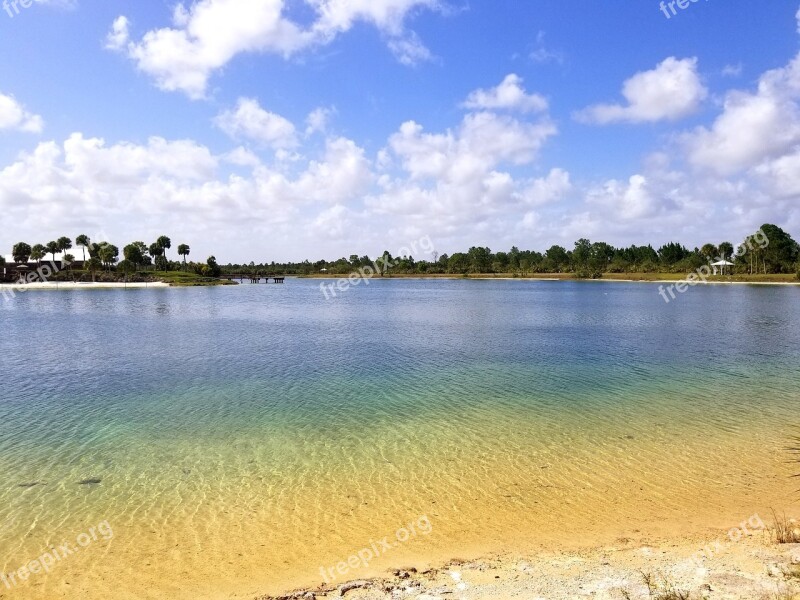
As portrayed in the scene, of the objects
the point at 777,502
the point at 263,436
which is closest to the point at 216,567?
the point at 263,436

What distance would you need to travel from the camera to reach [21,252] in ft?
560

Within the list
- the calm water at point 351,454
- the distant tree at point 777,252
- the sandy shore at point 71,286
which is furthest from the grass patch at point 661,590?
the distant tree at point 777,252

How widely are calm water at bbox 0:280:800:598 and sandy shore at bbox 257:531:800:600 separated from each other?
843 millimetres

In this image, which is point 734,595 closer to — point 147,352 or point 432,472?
point 432,472

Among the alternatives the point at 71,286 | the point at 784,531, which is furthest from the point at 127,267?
the point at 784,531

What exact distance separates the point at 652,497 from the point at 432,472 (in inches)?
233

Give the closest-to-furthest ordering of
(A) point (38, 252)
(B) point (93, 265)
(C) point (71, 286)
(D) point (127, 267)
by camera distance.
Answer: (C) point (71, 286) < (B) point (93, 265) < (A) point (38, 252) < (D) point (127, 267)

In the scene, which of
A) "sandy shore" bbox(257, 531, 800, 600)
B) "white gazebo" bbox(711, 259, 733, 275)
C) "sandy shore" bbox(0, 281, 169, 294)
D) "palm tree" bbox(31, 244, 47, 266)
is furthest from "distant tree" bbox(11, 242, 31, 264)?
"white gazebo" bbox(711, 259, 733, 275)

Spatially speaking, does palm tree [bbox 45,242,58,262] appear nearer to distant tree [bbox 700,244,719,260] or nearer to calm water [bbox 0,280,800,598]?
calm water [bbox 0,280,800,598]

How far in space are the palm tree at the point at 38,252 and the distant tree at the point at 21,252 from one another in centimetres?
167

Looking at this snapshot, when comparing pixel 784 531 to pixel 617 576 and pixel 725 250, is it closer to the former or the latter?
pixel 617 576

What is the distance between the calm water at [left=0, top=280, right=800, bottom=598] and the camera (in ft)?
A: 36.2

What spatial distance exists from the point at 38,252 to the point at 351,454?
7893 inches

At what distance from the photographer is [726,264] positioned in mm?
168250
